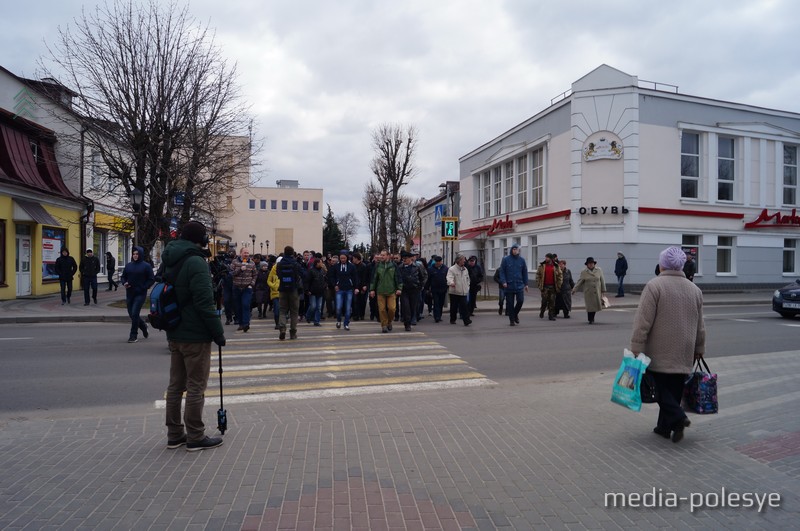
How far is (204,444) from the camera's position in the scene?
490 centimetres

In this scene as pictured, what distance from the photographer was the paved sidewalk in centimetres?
1565

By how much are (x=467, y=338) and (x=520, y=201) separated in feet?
76.2

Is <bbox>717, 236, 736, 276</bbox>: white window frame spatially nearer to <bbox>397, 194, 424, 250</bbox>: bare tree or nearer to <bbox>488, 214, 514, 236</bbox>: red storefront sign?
<bbox>488, 214, 514, 236</bbox>: red storefront sign

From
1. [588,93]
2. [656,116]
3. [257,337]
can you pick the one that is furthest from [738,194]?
[257,337]

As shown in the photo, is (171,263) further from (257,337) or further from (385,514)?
(257,337)

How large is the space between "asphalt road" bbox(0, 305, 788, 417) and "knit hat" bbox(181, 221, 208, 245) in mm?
2726

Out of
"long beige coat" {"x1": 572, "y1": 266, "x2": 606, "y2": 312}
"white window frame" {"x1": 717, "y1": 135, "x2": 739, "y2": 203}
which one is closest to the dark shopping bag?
"long beige coat" {"x1": 572, "y1": 266, "x2": 606, "y2": 312}

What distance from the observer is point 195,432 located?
487 cm

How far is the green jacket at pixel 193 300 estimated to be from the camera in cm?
486

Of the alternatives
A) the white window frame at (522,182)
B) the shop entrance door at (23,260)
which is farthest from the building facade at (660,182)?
the shop entrance door at (23,260)

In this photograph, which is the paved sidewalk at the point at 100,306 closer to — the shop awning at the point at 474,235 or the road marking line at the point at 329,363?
the road marking line at the point at 329,363

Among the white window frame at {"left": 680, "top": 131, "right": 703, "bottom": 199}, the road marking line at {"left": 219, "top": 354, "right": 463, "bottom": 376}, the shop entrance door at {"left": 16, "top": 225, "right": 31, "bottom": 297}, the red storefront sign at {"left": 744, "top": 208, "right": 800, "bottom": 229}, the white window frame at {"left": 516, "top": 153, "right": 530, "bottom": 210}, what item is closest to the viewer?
the road marking line at {"left": 219, "top": 354, "right": 463, "bottom": 376}

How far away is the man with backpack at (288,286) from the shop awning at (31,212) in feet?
47.6

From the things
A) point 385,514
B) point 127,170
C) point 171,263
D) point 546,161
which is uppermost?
point 546,161
